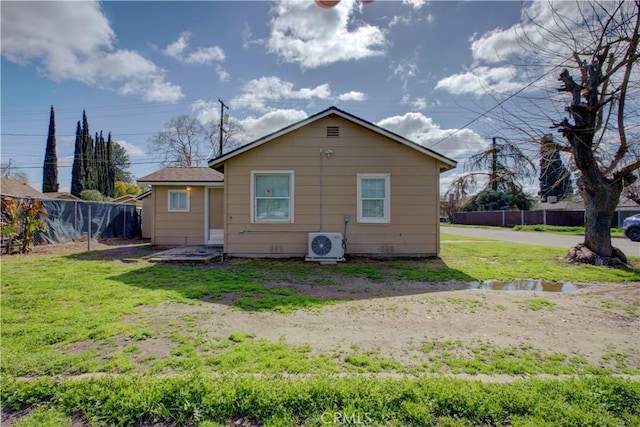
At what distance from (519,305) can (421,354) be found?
2.71 meters

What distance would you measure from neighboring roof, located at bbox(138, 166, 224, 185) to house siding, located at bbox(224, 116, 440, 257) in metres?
3.29

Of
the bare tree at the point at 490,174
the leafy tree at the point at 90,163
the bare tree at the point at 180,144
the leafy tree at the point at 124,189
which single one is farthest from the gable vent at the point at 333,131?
the leafy tree at the point at 124,189

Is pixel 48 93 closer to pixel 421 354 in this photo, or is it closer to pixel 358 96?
pixel 358 96

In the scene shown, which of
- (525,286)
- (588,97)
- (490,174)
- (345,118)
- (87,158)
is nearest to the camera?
(525,286)

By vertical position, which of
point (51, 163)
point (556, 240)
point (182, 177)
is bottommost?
point (556, 240)

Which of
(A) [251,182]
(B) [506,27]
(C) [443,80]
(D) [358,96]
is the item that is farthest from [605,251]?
(D) [358,96]

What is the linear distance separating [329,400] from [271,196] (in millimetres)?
7148

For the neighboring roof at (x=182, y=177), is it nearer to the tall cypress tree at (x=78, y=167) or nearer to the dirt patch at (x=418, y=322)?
the dirt patch at (x=418, y=322)

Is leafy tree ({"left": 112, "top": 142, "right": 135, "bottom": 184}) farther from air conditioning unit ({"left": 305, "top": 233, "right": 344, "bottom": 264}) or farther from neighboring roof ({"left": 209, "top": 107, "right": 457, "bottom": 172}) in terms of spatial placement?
air conditioning unit ({"left": 305, "top": 233, "right": 344, "bottom": 264})

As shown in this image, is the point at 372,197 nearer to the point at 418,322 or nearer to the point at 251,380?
the point at 418,322

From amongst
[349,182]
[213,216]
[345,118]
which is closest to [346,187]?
[349,182]

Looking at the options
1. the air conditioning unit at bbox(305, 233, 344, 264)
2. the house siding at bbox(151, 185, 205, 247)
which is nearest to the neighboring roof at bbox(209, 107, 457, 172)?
the air conditioning unit at bbox(305, 233, 344, 264)

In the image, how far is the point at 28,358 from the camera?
283cm

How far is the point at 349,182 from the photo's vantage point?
28.8ft
